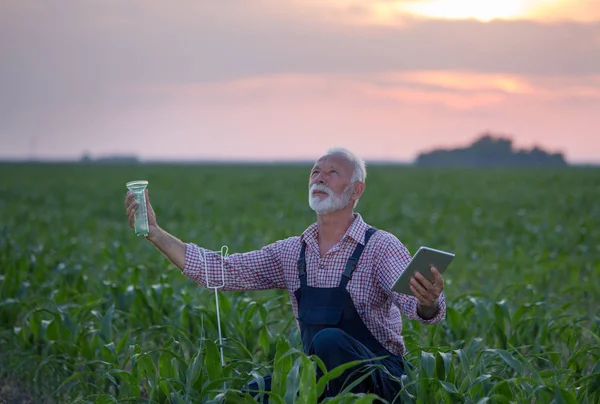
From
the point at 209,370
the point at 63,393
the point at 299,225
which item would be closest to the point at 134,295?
the point at 63,393

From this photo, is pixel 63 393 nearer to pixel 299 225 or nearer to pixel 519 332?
pixel 519 332

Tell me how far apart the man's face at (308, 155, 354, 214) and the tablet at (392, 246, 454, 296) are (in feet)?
2.05

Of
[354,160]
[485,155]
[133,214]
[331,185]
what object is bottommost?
[485,155]

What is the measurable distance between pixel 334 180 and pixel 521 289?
5050 millimetres

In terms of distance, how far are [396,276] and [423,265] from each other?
1.31 ft

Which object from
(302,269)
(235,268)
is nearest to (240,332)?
(235,268)

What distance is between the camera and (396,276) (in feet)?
14.3

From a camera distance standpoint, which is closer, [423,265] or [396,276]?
[423,265]

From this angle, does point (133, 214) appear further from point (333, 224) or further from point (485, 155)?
point (485, 155)

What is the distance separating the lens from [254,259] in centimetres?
482

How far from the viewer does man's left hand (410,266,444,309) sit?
4.01 m

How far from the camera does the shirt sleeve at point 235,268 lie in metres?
4.78

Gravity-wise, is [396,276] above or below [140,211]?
below

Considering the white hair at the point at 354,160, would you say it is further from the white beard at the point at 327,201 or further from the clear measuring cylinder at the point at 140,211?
the clear measuring cylinder at the point at 140,211
